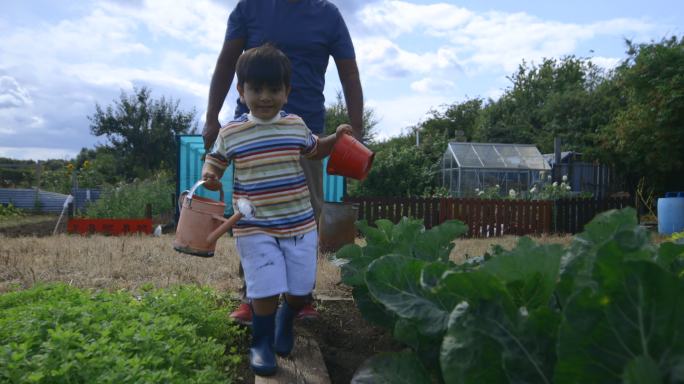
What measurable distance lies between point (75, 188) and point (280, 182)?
14.9m

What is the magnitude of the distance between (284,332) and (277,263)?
308 mm

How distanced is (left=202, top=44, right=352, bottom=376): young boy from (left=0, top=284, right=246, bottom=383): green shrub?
0.79 ft

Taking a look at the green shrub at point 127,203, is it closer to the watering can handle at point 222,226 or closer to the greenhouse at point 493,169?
the watering can handle at point 222,226

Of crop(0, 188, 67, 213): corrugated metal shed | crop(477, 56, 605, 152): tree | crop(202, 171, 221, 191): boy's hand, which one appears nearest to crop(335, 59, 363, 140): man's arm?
crop(202, 171, 221, 191): boy's hand

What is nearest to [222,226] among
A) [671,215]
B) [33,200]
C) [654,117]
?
[671,215]

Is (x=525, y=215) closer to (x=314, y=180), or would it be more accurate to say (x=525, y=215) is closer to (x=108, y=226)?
(x=108, y=226)

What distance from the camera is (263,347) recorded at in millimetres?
2152

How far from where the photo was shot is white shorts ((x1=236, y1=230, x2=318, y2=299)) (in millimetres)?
2182

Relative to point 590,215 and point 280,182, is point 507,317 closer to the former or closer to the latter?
point 280,182

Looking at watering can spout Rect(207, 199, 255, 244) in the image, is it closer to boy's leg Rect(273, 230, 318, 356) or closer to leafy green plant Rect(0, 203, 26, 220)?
boy's leg Rect(273, 230, 318, 356)

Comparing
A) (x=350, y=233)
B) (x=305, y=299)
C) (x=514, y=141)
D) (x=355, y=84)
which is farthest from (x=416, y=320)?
(x=514, y=141)

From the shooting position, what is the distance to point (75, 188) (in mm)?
15539

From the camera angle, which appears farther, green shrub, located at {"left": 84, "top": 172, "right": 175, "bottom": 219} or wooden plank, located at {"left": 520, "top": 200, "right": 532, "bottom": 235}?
wooden plank, located at {"left": 520, "top": 200, "right": 532, "bottom": 235}

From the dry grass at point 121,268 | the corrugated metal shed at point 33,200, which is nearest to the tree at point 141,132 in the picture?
the corrugated metal shed at point 33,200
